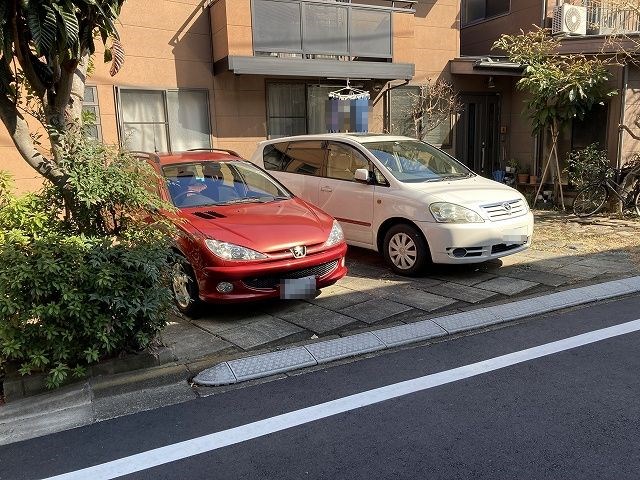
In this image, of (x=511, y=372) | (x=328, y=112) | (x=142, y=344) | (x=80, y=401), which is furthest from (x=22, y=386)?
(x=328, y=112)

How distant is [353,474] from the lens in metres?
2.81

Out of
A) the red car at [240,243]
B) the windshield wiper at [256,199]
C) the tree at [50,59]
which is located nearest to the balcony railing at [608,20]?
the windshield wiper at [256,199]

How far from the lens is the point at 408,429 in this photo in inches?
127

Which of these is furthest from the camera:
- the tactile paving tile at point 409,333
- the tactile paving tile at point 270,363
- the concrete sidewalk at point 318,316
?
the tactile paving tile at point 409,333

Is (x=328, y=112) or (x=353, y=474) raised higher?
(x=328, y=112)

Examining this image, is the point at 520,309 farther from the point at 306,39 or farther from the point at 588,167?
the point at 306,39

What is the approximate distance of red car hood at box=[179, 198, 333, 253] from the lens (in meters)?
5.05

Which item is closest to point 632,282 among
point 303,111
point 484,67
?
point 303,111

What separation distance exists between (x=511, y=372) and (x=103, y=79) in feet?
28.6

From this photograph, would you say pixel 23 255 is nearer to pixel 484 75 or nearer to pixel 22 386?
pixel 22 386

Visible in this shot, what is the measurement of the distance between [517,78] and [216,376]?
12246 mm

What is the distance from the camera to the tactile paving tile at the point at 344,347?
4.30 meters

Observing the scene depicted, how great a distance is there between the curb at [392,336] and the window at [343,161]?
9.06ft

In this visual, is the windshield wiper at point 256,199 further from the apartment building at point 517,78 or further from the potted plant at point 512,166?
the potted plant at point 512,166
